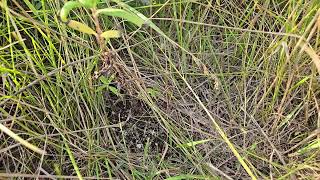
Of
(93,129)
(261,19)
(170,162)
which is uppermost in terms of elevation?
→ (261,19)

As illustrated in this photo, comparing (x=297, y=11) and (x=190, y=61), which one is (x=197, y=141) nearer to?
(x=190, y=61)

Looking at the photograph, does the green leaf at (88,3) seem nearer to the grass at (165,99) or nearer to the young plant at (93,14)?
the young plant at (93,14)

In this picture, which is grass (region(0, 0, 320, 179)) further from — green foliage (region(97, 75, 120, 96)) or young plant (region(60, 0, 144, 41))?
young plant (region(60, 0, 144, 41))

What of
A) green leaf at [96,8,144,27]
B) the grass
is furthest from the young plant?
the grass

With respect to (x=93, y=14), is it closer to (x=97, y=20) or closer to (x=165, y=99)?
(x=97, y=20)

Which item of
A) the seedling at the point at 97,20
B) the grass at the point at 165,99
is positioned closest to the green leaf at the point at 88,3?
the seedling at the point at 97,20

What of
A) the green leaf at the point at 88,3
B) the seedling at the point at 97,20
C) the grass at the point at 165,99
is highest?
the green leaf at the point at 88,3

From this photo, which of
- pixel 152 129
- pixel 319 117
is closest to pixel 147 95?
pixel 152 129

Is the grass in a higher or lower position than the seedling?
lower
